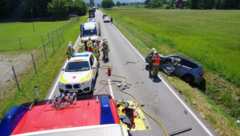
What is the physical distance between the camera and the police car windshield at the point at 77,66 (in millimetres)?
9750

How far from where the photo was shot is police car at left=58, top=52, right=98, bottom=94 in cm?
861

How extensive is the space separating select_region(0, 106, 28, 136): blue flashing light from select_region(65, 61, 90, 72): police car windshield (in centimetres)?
497

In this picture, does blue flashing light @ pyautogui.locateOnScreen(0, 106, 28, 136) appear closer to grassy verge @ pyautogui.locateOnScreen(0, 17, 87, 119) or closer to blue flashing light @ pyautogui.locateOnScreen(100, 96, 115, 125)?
blue flashing light @ pyautogui.locateOnScreen(100, 96, 115, 125)

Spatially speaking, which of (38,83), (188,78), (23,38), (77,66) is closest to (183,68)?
(188,78)

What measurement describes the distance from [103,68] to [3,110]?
708 centimetres

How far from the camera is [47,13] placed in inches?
2721

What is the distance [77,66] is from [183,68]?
7.26m

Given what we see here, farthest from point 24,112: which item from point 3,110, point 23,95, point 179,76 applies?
point 179,76

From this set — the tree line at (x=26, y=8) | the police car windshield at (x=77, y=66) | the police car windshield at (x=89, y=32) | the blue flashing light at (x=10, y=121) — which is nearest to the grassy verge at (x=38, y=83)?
the police car windshield at (x=77, y=66)

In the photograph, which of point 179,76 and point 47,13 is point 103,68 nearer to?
point 179,76

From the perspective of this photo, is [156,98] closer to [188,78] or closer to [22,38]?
[188,78]

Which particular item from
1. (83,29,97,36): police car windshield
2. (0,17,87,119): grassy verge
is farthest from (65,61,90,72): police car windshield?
(83,29,97,36): police car windshield

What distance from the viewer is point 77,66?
32.5 ft

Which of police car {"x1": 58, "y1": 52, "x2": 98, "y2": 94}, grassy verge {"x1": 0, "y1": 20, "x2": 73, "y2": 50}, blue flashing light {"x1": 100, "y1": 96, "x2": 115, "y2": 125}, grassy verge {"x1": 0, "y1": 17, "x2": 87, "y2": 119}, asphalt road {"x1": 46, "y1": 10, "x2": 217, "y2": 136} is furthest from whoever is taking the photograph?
grassy verge {"x1": 0, "y1": 20, "x2": 73, "y2": 50}
